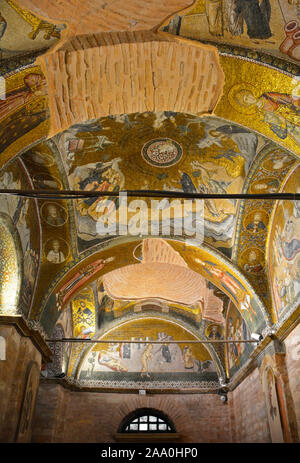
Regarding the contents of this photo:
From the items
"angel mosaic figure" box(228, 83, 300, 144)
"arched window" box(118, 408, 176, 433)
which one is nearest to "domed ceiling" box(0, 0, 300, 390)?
"angel mosaic figure" box(228, 83, 300, 144)

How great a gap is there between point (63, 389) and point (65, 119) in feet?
32.2

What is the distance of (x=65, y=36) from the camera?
17.4 ft

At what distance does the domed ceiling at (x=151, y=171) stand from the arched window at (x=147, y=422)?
0.91m

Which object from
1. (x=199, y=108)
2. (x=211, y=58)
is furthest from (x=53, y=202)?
(x=211, y=58)

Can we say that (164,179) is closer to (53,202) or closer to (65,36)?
(53,202)

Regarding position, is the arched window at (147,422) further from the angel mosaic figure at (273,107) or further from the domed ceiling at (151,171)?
the angel mosaic figure at (273,107)

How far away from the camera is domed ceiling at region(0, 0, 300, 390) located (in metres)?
5.30

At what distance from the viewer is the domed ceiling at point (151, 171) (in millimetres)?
5297

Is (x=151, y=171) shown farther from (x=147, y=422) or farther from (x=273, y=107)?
(x=147, y=422)

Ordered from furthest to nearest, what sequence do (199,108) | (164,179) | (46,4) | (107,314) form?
(107,314) < (164,179) < (199,108) < (46,4)

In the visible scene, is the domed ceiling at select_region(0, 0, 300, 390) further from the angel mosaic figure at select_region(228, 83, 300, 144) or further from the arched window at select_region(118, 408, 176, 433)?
the arched window at select_region(118, 408, 176, 433)

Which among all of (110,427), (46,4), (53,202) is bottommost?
(110,427)

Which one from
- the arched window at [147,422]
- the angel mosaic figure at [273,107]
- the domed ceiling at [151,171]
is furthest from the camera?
the arched window at [147,422]

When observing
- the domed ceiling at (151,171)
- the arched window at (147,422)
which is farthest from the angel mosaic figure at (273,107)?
the arched window at (147,422)
